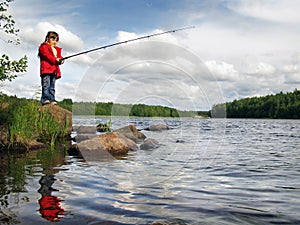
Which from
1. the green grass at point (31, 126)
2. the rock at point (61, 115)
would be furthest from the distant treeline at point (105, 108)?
the green grass at point (31, 126)

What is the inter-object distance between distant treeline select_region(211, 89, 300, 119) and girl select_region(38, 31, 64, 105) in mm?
77956

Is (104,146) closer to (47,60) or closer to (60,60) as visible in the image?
(60,60)

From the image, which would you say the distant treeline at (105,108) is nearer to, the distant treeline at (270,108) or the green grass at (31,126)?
the green grass at (31,126)

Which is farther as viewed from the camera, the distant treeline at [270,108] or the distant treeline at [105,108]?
the distant treeline at [270,108]

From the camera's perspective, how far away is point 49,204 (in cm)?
510

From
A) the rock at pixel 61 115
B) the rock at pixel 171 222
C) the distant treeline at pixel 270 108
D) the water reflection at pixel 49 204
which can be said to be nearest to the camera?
the rock at pixel 171 222

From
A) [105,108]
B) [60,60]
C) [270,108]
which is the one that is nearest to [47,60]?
[60,60]

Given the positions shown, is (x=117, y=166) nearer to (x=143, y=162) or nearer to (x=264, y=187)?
(x=143, y=162)

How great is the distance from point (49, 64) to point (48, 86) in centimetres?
74

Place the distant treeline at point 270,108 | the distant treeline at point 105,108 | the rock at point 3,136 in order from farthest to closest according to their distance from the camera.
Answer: the distant treeline at point 270,108 → the distant treeline at point 105,108 → the rock at point 3,136

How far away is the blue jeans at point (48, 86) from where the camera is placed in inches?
435

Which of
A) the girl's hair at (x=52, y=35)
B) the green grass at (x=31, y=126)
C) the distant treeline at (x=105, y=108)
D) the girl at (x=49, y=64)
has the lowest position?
the green grass at (x=31, y=126)

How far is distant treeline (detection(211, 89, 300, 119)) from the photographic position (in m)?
92.0

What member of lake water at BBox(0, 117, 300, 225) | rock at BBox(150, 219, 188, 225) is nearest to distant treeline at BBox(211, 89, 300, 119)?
lake water at BBox(0, 117, 300, 225)
